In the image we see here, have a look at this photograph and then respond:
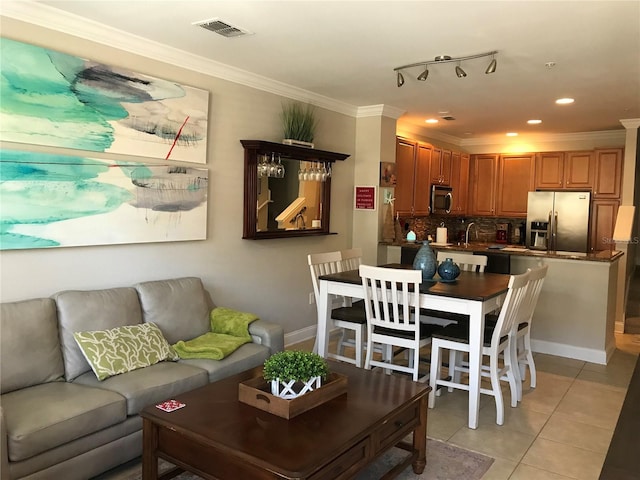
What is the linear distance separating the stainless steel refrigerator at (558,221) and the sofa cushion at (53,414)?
603 centimetres

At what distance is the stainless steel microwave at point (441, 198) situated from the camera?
7.06 meters

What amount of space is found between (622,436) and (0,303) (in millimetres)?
2999

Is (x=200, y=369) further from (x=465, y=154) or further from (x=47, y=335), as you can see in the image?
(x=465, y=154)

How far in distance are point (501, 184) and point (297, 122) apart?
413 cm

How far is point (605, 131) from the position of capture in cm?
695

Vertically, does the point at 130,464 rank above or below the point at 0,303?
below

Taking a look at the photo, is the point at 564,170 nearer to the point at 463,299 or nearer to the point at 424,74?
the point at 424,74

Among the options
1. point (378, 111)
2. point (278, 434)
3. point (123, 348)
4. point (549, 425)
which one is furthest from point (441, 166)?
point (278, 434)

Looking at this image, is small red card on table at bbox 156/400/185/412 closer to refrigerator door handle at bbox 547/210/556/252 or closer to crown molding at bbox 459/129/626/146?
refrigerator door handle at bbox 547/210/556/252

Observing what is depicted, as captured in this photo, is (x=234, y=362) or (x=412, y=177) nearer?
(x=234, y=362)

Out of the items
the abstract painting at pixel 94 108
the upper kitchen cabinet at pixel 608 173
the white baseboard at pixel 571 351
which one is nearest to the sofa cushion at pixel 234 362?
the abstract painting at pixel 94 108

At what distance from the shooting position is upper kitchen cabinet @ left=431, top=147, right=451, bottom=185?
7.09m

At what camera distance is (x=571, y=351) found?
4.85 meters

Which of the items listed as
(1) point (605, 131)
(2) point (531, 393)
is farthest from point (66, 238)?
(1) point (605, 131)
